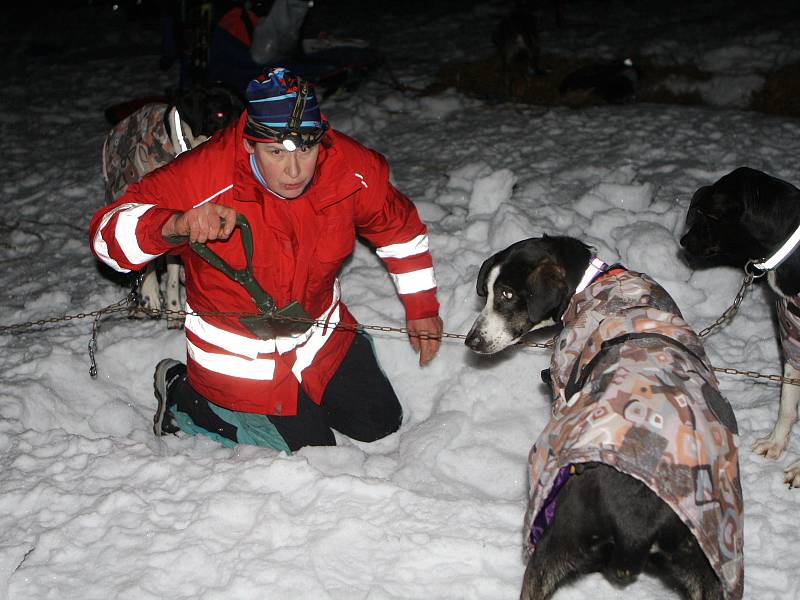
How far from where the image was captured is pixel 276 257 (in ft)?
9.64

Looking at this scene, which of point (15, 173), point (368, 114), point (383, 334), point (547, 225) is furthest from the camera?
point (368, 114)

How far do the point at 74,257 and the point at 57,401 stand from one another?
1.63m

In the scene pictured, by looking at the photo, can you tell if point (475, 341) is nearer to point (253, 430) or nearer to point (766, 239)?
point (253, 430)

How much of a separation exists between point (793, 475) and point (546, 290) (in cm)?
123

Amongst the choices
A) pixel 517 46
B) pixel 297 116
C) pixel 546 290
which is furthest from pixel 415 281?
pixel 517 46

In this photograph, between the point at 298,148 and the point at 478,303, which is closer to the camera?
the point at 298,148

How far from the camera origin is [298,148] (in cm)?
267

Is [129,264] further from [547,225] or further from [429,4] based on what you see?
[429,4]

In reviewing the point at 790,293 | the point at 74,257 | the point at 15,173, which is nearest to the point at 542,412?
the point at 790,293

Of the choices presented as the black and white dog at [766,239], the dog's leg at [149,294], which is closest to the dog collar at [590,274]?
the black and white dog at [766,239]

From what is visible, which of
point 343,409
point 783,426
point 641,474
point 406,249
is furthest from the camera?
point 343,409

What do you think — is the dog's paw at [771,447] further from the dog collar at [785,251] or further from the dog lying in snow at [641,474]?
the dog lying in snow at [641,474]

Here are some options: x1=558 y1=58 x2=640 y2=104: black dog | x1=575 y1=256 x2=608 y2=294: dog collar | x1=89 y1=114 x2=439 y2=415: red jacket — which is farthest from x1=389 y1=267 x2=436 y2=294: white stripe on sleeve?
x1=558 y1=58 x2=640 y2=104: black dog

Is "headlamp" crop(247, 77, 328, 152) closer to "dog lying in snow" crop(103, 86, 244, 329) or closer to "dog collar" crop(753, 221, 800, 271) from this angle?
"dog lying in snow" crop(103, 86, 244, 329)
